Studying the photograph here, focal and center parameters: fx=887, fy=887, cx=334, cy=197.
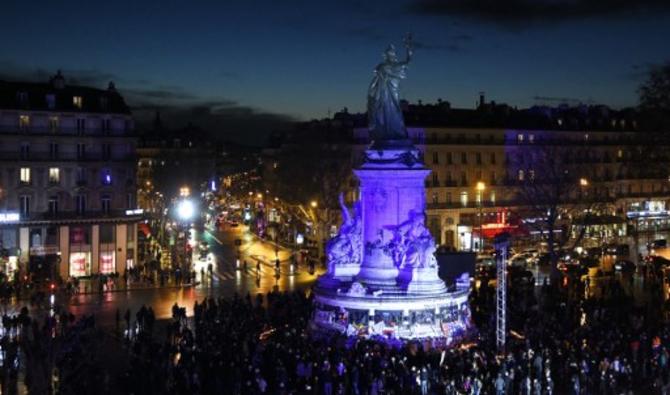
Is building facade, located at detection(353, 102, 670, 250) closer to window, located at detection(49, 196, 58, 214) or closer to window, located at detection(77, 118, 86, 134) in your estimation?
window, located at detection(77, 118, 86, 134)

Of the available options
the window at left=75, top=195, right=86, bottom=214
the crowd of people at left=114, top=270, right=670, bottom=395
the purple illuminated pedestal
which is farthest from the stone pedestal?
the window at left=75, top=195, right=86, bottom=214

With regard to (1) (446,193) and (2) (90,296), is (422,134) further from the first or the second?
(2) (90,296)

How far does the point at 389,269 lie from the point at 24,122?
3587 cm

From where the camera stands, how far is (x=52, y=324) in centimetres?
3456

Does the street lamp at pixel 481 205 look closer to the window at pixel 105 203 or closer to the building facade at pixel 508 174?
the building facade at pixel 508 174

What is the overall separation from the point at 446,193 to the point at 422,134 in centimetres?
582

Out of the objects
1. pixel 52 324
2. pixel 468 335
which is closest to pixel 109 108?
pixel 52 324

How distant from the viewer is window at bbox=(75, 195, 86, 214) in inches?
2495

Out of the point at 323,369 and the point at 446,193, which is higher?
the point at 446,193

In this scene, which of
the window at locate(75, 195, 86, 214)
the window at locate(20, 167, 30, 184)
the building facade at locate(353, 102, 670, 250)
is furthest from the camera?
the building facade at locate(353, 102, 670, 250)

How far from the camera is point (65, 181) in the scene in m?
63.1

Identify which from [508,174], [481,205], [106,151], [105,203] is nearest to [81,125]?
[106,151]

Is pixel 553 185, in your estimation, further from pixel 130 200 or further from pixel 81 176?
pixel 81 176

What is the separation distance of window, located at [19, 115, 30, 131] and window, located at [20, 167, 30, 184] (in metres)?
2.77
